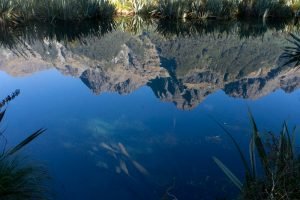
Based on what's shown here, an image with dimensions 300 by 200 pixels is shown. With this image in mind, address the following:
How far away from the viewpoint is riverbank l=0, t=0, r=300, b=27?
49.6 ft

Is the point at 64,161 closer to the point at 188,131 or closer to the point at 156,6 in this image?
the point at 188,131

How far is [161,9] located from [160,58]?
7.72m

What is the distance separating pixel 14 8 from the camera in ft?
46.7

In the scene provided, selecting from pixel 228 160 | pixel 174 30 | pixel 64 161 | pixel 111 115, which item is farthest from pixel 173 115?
pixel 174 30

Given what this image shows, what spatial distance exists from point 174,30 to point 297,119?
29.5ft

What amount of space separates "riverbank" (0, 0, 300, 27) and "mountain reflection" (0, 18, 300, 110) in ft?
3.16

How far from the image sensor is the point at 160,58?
36.6 feet

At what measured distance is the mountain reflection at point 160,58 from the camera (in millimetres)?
8711

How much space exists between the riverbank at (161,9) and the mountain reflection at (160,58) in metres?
0.96

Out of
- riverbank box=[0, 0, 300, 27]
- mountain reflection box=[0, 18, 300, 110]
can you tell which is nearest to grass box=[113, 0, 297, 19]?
riverbank box=[0, 0, 300, 27]

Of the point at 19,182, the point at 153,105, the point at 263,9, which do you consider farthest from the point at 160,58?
the point at 263,9

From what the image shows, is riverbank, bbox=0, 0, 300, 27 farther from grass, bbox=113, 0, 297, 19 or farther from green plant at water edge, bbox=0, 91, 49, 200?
green plant at water edge, bbox=0, 91, 49, 200

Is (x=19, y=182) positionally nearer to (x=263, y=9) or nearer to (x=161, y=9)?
(x=161, y=9)

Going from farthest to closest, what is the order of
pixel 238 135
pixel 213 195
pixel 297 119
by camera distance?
1. pixel 297 119
2. pixel 238 135
3. pixel 213 195
